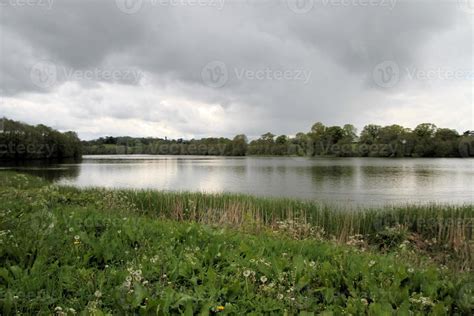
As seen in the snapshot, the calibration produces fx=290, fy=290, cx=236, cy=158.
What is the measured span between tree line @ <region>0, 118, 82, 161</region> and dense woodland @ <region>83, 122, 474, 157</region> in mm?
67841

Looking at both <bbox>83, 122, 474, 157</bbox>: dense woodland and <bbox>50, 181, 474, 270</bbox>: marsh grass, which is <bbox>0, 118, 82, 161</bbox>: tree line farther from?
<bbox>50, 181, 474, 270</bbox>: marsh grass

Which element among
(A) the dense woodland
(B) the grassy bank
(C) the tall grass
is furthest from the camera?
(A) the dense woodland

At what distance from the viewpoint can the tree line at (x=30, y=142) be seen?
76000mm

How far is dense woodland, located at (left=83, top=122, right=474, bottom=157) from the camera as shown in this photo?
4031 inches

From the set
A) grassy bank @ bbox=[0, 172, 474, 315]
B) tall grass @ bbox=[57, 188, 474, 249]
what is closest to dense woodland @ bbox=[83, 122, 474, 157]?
tall grass @ bbox=[57, 188, 474, 249]

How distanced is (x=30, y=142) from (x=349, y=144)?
339ft

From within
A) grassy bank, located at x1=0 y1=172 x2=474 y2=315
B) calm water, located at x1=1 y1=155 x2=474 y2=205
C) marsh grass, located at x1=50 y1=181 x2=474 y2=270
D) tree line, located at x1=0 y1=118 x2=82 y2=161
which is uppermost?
tree line, located at x1=0 y1=118 x2=82 y2=161

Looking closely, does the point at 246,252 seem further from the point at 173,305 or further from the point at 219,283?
the point at 173,305

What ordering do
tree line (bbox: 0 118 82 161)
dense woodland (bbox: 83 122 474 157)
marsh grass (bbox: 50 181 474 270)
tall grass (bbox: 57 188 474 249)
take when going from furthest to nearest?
dense woodland (bbox: 83 122 474 157)
tree line (bbox: 0 118 82 161)
tall grass (bbox: 57 188 474 249)
marsh grass (bbox: 50 181 474 270)

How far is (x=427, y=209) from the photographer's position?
12.9 metres

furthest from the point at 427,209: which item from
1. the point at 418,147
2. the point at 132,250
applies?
the point at 418,147

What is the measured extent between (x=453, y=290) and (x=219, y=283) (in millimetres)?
2565

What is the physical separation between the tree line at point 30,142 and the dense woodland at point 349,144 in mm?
67841

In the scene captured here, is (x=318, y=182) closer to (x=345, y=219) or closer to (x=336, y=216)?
(x=336, y=216)
